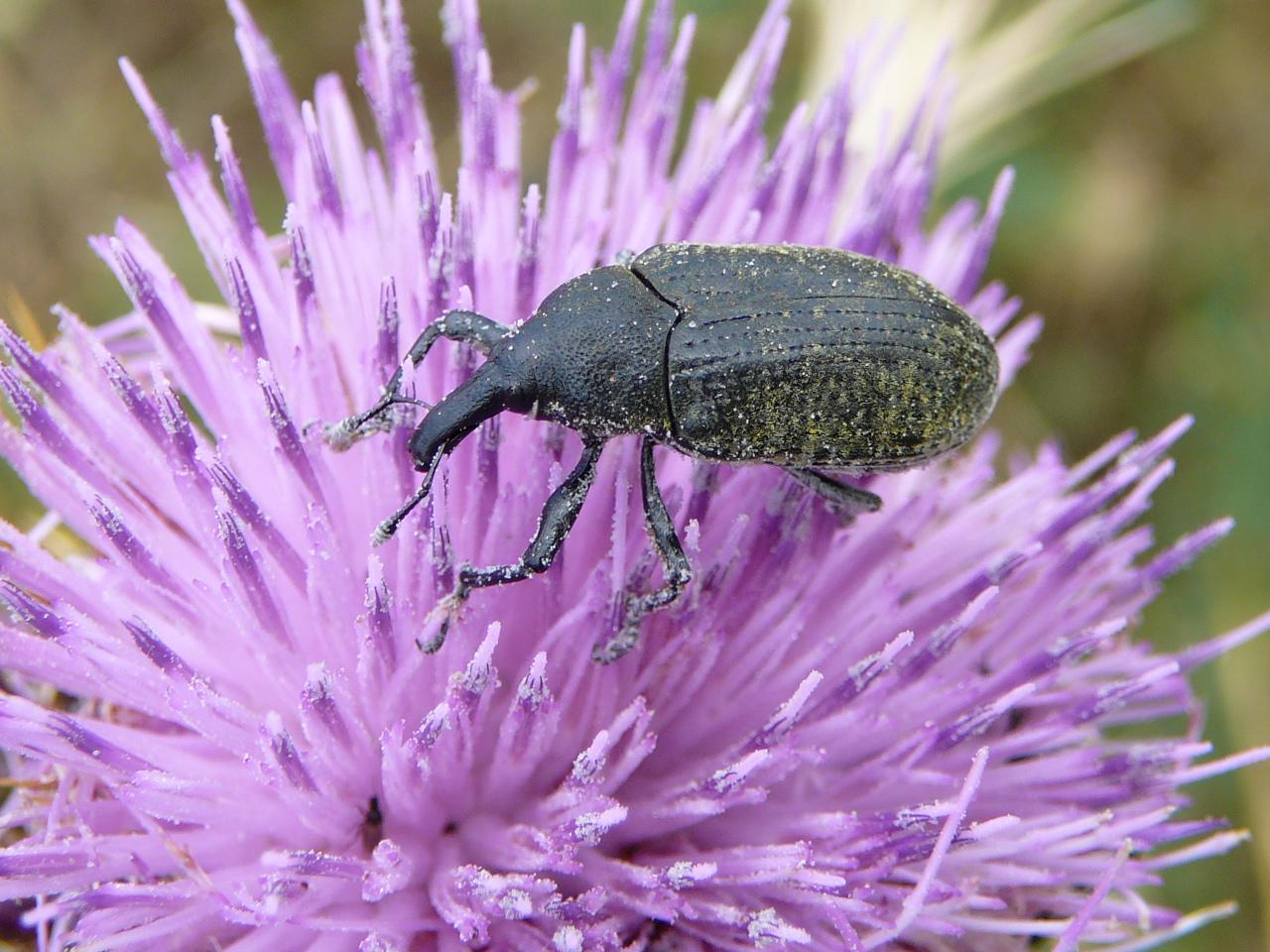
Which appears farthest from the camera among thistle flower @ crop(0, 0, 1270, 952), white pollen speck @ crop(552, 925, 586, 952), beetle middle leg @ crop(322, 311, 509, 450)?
beetle middle leg @ crop(322, 311, 509, 450)

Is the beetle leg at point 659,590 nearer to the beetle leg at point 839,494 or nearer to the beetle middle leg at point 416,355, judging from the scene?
the beetle leg at point 839,494

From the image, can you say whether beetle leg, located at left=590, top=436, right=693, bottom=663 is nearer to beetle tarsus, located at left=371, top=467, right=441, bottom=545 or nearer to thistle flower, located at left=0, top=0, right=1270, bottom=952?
thistle flower, located at left=0, top=0, right=1270, bottom=952

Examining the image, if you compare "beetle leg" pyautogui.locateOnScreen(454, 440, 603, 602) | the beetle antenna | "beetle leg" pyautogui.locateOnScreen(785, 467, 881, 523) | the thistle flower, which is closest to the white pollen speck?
the thistle flower

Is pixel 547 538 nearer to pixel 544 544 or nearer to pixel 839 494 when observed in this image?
pixel 544 544

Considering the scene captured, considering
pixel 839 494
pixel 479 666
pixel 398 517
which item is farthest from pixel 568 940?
pixel 839 494

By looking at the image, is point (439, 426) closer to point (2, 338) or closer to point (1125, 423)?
point (2, 338)

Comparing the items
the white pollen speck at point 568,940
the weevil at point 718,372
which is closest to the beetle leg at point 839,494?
the weevil at point 718,372
